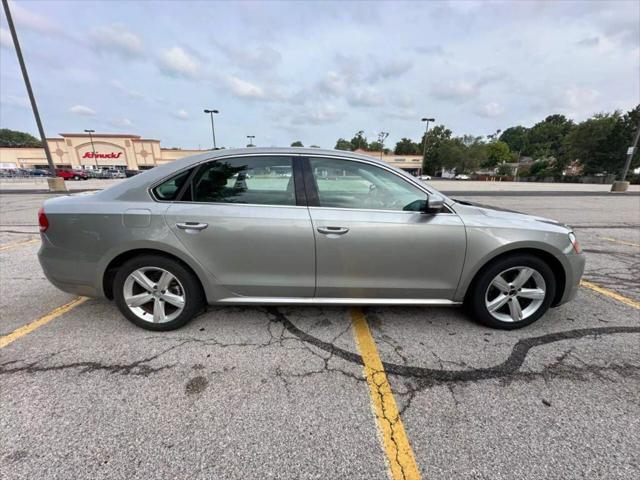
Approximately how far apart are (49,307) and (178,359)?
1.98 m

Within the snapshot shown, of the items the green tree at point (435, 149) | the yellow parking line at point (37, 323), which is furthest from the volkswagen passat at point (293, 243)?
the green tree at point (435, 149)

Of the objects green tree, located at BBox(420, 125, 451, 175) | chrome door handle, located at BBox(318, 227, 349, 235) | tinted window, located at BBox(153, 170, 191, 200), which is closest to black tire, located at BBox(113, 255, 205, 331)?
tinted window, located at BBox(153, 170, 191, 200)

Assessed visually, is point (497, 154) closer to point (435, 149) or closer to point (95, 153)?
point (435, 149)

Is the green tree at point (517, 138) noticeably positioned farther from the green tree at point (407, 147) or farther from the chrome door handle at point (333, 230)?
the chrome door handle at point (333, 230)

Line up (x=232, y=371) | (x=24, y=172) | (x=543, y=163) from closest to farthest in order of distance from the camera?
1. (x=232, y=371)
2. (x=24, y=172)
3. (x=543, y=163)

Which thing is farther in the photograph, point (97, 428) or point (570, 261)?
point (570, 261)

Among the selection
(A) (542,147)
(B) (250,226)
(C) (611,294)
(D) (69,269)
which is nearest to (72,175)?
(D) (69,269)

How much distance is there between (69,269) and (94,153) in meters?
77.1

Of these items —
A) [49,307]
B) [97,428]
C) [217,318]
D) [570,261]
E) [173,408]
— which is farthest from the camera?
[49,307]

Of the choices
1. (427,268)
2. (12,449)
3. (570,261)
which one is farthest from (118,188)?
(570,261)

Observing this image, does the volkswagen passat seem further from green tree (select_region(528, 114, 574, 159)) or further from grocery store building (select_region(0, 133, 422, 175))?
green tree (select_region(528, 114, 574, 159))

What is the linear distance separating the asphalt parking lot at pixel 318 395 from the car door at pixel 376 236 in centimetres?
50

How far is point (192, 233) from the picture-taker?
2537 millimetres

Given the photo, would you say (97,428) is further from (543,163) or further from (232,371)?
(543,163)
